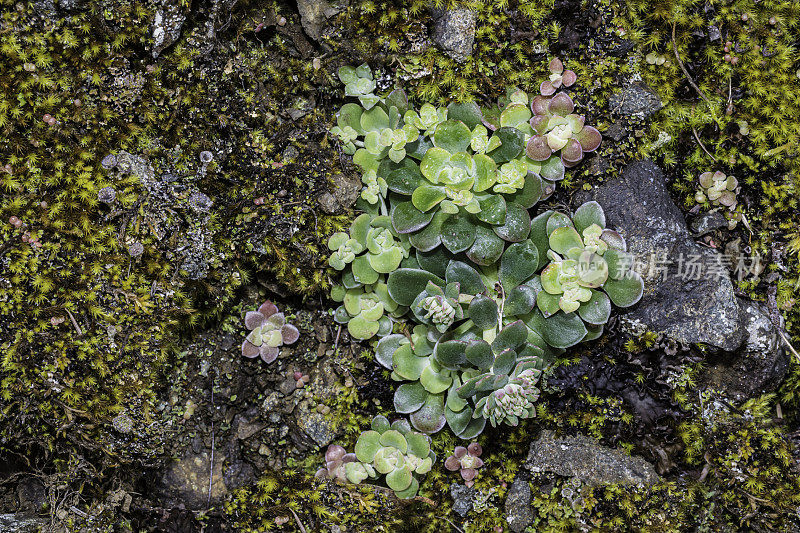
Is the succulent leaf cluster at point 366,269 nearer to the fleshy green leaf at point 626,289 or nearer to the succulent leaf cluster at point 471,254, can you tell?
the succulent leaf cluster at point 471,254

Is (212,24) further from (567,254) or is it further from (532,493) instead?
(532,493)

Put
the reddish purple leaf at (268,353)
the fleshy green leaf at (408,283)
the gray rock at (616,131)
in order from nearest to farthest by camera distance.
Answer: the fleshy green leaf at (408,283), the gray rock at (616,131), the reddish purple leaf at (268,353)

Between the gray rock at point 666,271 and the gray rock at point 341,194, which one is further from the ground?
the gray rock at point 341,194

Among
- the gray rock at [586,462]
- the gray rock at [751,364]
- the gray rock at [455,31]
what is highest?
the gray rock at [455,31]

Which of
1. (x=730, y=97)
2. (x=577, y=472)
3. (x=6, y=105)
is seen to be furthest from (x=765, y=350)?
(x=6, y=105)

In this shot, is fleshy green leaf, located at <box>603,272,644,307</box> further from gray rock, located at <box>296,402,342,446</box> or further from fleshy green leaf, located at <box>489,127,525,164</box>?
gray rock, located at <box>296,402,342,446</box>

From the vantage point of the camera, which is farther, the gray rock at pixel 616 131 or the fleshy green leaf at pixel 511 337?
the gray rock at pixel 616 131

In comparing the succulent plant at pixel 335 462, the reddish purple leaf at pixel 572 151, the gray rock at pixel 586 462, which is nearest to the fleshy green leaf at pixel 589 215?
the reddish purple leaf at pixel 572 151
